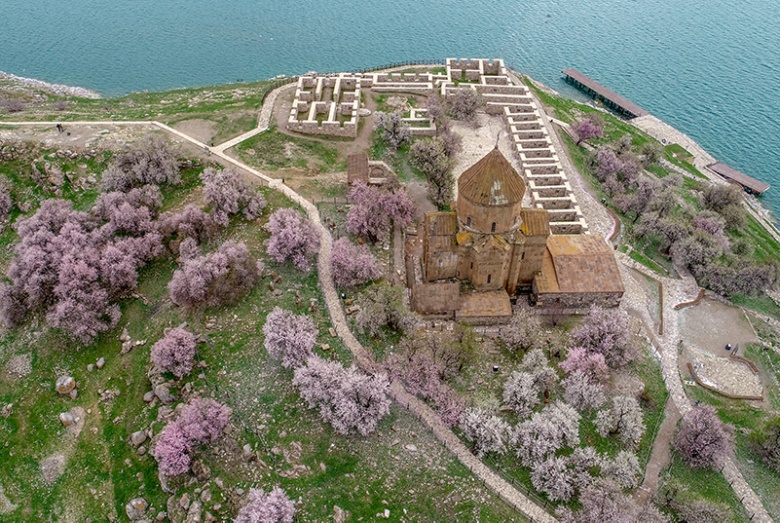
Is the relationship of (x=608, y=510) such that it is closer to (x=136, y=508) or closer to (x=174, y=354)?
(x=136, y=508)

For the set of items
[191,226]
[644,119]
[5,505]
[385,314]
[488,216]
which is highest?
[488,216]

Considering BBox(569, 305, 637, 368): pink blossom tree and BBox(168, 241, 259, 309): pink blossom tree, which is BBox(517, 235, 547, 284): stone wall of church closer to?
BBox(569, 305, 637, 368): pink blossom tree

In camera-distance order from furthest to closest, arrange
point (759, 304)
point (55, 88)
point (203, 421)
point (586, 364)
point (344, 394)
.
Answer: point (55, 88) → point (759, 304) → point (586, 364) → point (344, 394) → point (203, 421)

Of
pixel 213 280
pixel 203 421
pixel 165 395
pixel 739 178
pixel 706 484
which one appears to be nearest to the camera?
pixel 203 421

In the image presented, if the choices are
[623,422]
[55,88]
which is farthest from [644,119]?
[55,88]

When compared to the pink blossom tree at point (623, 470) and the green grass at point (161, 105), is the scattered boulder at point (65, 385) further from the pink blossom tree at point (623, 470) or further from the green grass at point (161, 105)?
the pink blossom tree at point (623, 470)

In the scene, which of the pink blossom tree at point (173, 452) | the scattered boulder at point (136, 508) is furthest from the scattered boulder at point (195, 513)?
the scattered boulder at point (136, 508)

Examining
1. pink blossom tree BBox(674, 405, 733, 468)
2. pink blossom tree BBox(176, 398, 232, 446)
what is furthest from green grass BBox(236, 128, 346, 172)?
pink blossom tree BBox(674, 405, 733, 468)
